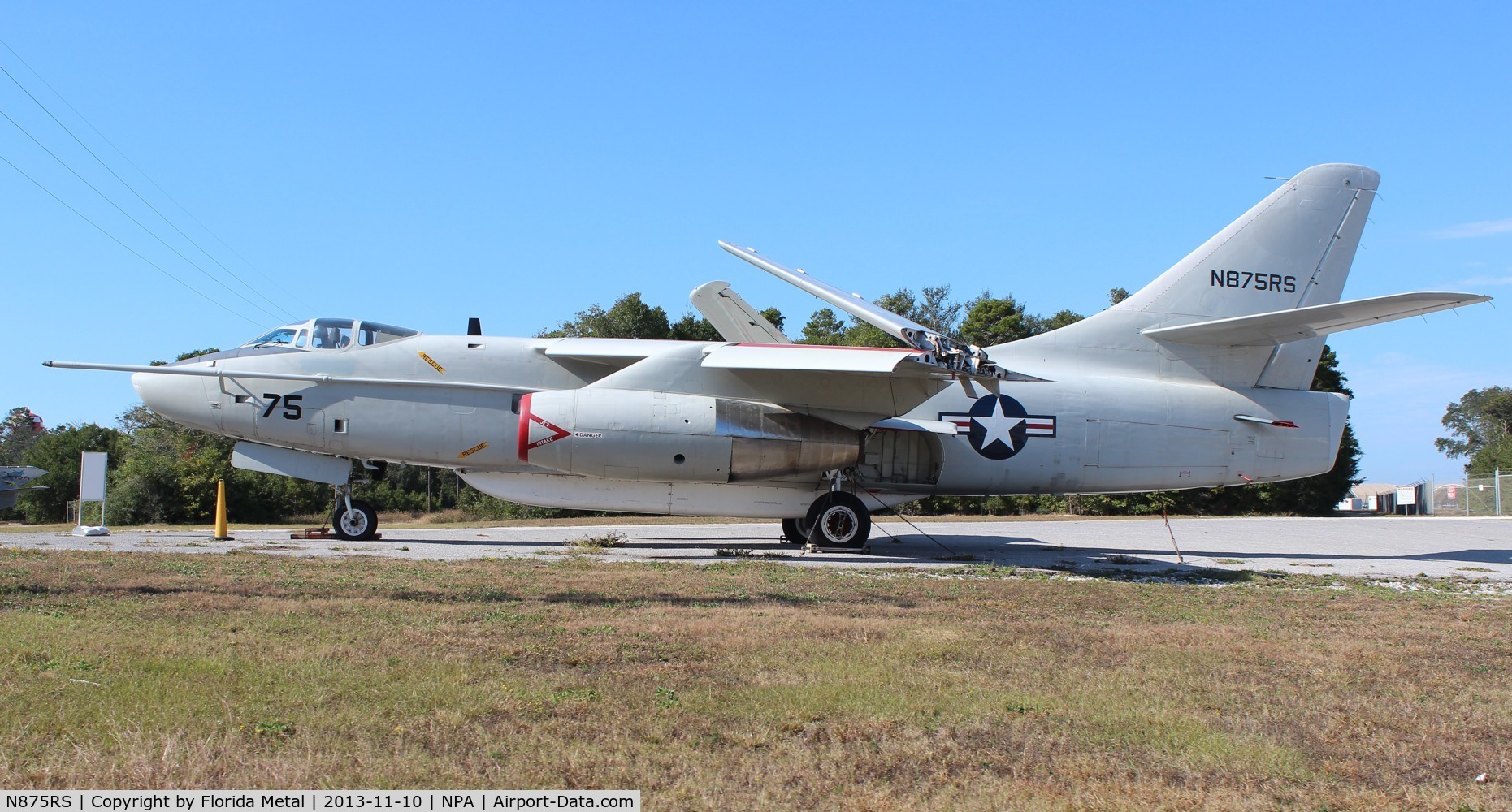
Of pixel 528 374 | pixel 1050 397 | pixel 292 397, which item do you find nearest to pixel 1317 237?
pixel 1050 397

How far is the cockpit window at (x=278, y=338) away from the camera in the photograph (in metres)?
16.5

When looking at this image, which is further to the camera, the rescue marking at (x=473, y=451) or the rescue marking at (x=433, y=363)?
the rescue marking at (x=433, y=363)

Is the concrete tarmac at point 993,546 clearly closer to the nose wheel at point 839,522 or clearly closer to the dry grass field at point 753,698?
the nose wheel at point 839,522

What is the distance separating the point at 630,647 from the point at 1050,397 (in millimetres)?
11316

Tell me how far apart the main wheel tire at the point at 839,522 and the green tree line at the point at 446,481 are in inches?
497

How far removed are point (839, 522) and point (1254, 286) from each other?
8127 mm

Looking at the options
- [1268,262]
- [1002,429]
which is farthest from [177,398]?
[1268,262]

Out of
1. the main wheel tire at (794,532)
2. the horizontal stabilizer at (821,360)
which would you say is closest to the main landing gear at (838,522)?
the main wheel tire at (794,532)

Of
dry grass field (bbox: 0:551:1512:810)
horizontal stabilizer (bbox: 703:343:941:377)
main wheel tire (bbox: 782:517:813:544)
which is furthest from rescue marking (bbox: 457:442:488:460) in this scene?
dry grass field (bbox: 0:551:1512:810)

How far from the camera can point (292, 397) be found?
52.4 ft

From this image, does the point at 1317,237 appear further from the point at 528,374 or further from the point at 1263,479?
the point at 528,374

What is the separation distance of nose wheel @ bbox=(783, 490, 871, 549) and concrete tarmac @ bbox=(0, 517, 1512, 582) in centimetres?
30

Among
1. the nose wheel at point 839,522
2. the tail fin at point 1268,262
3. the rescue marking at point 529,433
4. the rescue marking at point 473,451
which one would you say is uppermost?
the tail fin at point 1268,262

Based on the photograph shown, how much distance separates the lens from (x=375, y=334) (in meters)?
16.4
